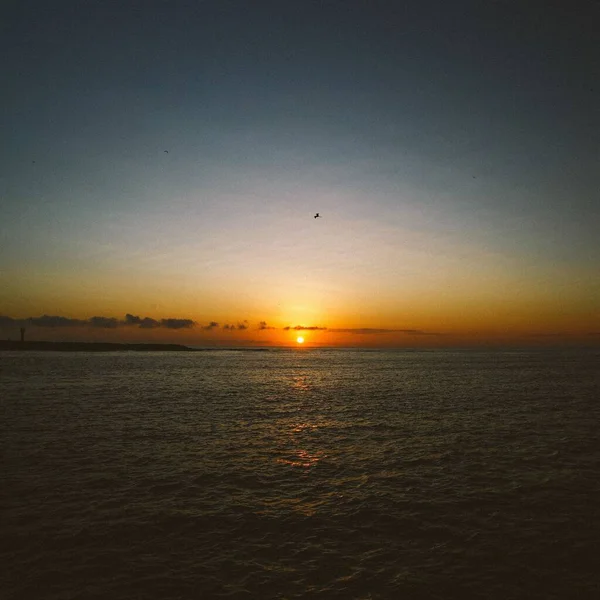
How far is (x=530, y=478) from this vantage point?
19.8 meters

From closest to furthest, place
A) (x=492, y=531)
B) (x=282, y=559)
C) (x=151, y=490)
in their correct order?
(x=282, y=559)
(x=492, y=531)
(x=151, y=490)

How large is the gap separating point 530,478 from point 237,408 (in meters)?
26.5

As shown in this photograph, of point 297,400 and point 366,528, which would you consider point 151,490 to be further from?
point 297,400

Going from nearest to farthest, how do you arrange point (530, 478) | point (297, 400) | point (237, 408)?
point (530, 478) < point (237, 408) < point (297, 400)

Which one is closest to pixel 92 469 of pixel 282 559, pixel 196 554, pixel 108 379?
pixel 196 554

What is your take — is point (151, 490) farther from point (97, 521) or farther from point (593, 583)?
point (593, 583)

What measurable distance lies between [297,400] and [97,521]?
33354mm

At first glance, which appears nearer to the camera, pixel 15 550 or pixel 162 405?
pixel 15 550

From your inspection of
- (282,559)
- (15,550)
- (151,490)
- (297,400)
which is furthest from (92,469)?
(297,400)

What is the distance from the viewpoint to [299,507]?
16.4 m

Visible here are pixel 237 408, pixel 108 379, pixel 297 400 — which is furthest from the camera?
pixel 108 379

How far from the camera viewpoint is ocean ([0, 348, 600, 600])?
11.5 metres

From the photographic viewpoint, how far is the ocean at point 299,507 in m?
11.5

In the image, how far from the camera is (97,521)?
14.9 m
